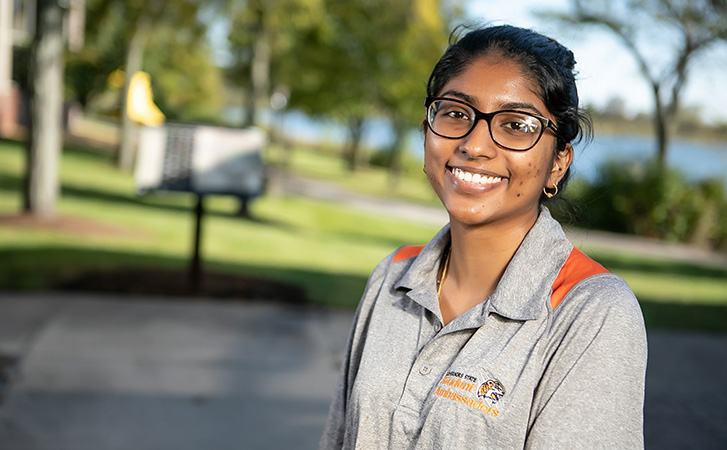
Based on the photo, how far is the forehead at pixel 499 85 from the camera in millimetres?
1673

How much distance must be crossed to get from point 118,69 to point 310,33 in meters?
20.4

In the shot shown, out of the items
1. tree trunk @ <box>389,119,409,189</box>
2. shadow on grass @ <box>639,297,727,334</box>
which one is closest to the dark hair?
shadow on grass @ <box>639,297,727,334</box>

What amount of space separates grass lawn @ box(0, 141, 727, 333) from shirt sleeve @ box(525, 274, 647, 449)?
5918mm

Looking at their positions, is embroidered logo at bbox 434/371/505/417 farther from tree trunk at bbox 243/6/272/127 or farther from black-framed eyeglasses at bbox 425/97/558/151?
tree trunk at bbox 243/6/272/127

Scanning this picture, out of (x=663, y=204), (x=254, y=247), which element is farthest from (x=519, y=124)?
(x=663, y=204)

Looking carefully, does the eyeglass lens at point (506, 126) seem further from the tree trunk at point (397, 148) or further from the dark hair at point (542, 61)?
the tree trunk at point (397, 148)

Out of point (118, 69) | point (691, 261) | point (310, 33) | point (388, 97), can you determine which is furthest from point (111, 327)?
point (118, 69)

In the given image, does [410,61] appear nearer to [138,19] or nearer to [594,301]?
[138,19]

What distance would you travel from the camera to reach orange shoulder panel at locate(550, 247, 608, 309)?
5.15 ft

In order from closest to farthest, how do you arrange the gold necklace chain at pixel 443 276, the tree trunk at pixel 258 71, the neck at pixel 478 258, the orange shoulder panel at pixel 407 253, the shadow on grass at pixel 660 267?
the neck at pixel 478 258
the gold necklace chain at pixel 443 276
the orange shoulder panel at pixel 407 253
the shadow on grass at pixel 660 267
the tree trunk at pixel 258 71

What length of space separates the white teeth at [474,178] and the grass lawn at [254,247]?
567 centimetres

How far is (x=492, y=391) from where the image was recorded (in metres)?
1.50

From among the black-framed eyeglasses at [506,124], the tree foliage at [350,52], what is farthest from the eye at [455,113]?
the tree foliage at [350,52]

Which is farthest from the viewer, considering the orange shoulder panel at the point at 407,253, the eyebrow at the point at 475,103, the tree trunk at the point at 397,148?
the tree trunk at the point at 397,148
